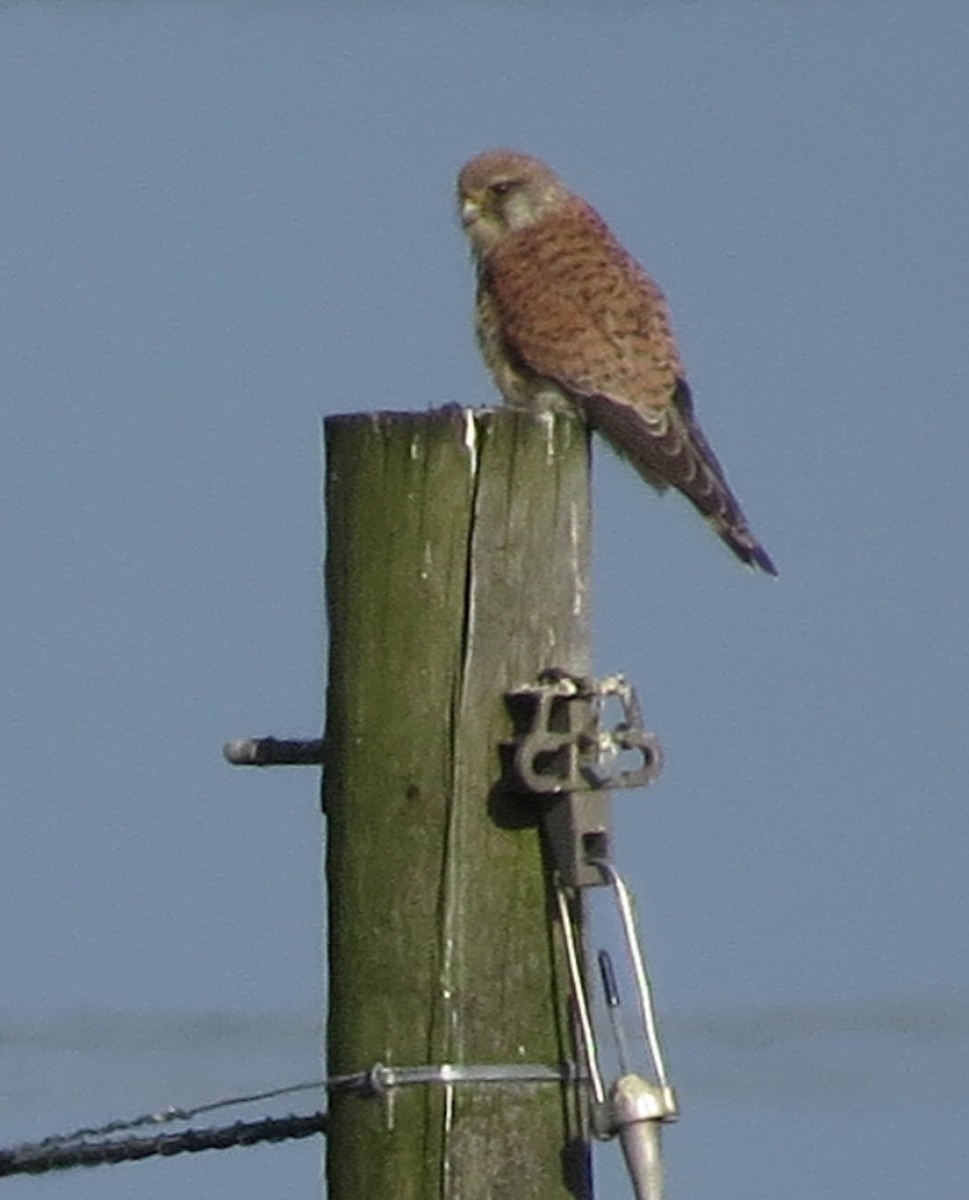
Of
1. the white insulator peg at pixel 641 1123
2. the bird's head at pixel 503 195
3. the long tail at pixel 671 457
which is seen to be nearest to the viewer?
the white insulator peg at pixel 641 1123

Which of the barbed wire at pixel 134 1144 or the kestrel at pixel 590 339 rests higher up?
the kestrel at pixel 590 339

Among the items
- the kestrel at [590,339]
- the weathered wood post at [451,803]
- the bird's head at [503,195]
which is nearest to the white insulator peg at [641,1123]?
the weathered wood post at [451,803]

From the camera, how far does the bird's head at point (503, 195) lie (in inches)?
325

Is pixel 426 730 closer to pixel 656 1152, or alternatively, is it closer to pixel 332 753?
pixel 332 753

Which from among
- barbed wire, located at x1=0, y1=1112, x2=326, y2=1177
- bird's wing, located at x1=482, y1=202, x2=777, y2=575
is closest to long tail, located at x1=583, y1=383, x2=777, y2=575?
bird's wing, located at x1=482, y1=202, x2=777, y2=575

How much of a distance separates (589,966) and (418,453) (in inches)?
27.8

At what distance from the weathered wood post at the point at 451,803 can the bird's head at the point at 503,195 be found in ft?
14.1

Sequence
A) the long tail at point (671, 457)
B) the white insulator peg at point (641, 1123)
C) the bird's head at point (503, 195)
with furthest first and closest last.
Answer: the bird's head at point (503, 195) → the long tail at point (671, 457) → the white insulator peg at point (641, 1123)

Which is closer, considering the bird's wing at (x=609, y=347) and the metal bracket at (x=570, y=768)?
the metal bracket at (x=570, y=768)

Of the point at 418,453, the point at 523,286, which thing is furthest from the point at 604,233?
the point at 418,453

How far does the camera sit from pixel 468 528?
3934mm

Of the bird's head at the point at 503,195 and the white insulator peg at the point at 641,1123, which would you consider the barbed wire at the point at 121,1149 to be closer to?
the white insulator peg at the point at 641,1123

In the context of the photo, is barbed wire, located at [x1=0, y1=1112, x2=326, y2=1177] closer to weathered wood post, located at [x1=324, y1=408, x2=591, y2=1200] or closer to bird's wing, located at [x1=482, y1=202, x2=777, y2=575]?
weathered wood post, located at [x1=324, y1=408, x2=591, y2=1200]

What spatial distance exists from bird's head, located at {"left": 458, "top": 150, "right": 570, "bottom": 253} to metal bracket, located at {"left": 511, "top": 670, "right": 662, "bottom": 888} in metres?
4.35
